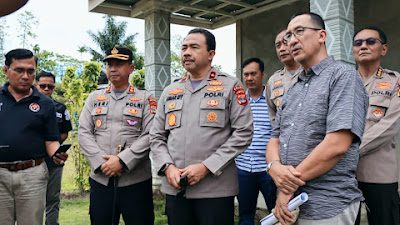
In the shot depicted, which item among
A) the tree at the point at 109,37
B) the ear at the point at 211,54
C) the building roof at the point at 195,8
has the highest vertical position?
the tree at the point at 109,37

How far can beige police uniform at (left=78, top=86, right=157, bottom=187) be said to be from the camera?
9.32ft

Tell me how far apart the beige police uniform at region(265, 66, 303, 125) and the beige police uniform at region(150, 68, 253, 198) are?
1.60 feet

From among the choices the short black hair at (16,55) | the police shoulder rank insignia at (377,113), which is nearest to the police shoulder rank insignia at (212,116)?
the police shoulder rank insignia at (377,113)

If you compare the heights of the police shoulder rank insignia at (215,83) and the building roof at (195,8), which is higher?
the building roof at (195,8)

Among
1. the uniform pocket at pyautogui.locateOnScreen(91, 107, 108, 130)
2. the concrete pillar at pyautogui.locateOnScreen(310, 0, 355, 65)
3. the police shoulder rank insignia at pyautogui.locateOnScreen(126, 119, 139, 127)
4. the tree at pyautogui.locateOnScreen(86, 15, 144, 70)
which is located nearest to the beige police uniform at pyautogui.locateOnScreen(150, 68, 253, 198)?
the police shoulder rank insignia at pyautogui.locateOnScreen(126, 119, 139, 127)

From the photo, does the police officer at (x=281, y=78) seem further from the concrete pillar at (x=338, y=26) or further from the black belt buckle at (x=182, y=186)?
the black belt buckle at (x=182, y=186)

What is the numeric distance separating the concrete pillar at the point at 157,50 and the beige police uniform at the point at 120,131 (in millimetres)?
A: 3160

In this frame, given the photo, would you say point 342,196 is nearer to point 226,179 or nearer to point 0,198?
point 226,179

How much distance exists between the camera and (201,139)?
93.5 inches

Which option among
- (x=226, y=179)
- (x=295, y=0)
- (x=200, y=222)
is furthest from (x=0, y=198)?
(x=295, y=0)

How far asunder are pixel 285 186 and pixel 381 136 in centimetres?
106

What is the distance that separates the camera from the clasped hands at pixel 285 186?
170cm

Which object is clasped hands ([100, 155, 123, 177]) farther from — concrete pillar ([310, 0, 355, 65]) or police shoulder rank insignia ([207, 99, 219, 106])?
concrete pillar ([310, 0, 355, 65])

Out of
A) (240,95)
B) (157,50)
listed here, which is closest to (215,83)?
(240,95)
